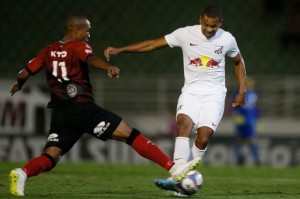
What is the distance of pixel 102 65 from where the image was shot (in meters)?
7.00

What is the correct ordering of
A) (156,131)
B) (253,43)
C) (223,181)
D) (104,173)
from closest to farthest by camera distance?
1. (223,181)
2. (104,173)
3. (156,131)
4. (253,43)

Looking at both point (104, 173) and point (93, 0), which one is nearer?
point (104, 173)

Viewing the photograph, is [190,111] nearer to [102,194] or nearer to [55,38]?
[102,194]

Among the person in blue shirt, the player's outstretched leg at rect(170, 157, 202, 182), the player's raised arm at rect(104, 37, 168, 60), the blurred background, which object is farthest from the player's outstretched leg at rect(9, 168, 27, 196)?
the person in blue shirt

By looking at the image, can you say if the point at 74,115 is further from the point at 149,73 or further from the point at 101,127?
the point at 149,73

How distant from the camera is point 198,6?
20.6m

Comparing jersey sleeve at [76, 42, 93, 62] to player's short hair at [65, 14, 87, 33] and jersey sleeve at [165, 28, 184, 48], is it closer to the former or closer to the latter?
player's short hair at [65, 14, 87, 33]

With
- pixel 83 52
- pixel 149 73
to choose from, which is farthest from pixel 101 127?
pixel 149 73

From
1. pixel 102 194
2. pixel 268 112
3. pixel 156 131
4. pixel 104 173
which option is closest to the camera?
pixel 102 194

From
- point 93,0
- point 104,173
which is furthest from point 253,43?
point 104,173

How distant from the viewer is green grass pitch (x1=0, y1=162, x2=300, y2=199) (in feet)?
25.3

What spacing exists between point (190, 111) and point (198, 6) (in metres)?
12.9

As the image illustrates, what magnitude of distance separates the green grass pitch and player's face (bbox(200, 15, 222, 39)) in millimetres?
1637

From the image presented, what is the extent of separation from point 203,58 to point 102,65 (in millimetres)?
1556
